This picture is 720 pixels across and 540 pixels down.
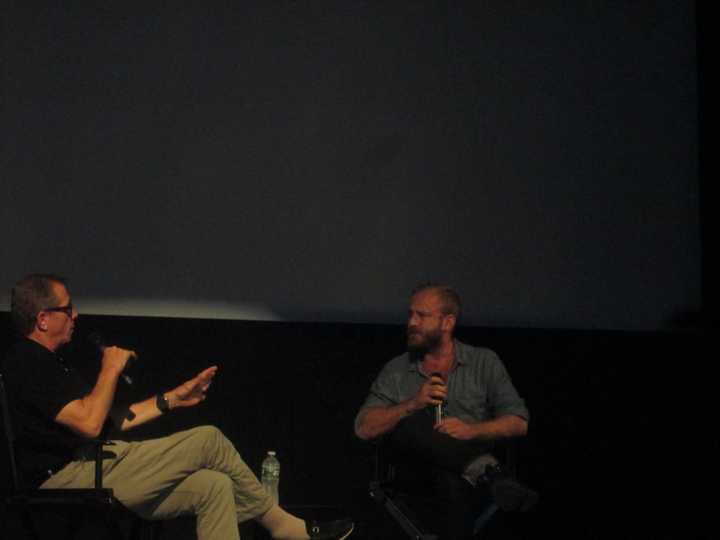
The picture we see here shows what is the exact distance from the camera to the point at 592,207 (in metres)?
4.85

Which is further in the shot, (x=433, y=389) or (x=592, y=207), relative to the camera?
(x=592, y=207)

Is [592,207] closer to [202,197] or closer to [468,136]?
[468,136]

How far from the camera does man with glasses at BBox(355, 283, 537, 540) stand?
140 inches

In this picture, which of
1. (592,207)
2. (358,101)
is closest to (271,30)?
(358,101)

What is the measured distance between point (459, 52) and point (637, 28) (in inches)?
34.4

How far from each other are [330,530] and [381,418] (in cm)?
57

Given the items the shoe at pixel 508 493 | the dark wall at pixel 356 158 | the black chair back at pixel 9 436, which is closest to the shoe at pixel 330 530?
the shoe at pixel 508 493

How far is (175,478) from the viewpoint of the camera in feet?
11.5

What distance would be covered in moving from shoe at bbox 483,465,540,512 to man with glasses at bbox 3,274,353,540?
0.88 meters

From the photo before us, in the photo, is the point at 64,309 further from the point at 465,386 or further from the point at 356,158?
the point at 356,158

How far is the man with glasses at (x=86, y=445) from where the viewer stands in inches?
131

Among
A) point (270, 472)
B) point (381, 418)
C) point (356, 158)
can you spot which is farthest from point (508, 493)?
point (356, 158)

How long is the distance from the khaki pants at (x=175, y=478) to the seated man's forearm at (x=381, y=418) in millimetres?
486

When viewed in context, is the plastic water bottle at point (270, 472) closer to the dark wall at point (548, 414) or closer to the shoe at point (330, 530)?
the dark wall at point (548, 414)
